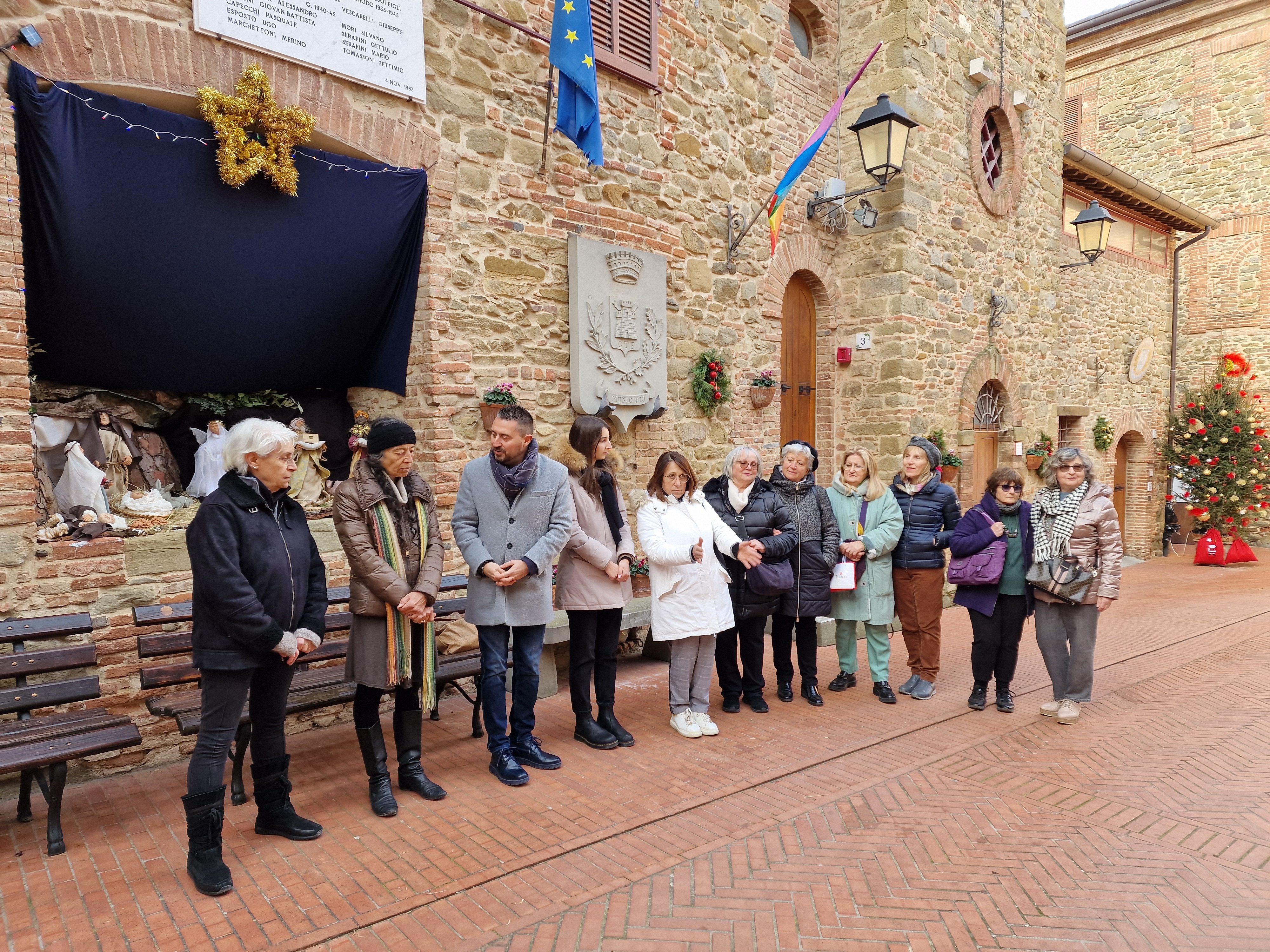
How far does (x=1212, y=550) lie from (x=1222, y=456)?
176 centimetres

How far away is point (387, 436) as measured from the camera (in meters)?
3.77

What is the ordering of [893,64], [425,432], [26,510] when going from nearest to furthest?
[26,510], [425,432], [893,64]

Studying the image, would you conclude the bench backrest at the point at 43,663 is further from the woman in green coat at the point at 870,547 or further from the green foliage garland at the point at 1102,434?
the green foliage garland at the point at 1102,434

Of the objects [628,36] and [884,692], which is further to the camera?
[628,36]

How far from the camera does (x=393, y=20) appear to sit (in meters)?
5.30

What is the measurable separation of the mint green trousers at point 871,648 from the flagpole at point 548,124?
4174 millimetres

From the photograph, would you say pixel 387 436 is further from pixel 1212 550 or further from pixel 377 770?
pixel 1212 550

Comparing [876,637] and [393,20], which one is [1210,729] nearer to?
[876,637]

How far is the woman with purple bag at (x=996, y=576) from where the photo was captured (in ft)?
17.5

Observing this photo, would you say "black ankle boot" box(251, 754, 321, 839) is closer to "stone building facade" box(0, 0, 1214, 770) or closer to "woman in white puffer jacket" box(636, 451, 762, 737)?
"stone building facade" box(0, 0, 1214, 770)

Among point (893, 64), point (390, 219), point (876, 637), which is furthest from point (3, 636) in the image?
point (893, 64)

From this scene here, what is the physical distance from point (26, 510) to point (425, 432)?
7.67ft

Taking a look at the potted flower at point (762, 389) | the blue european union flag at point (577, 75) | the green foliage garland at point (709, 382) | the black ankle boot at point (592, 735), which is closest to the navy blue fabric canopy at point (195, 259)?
the blue european union flag at point (577, 75)

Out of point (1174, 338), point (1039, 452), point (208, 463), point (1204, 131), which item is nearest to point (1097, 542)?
point (208, 463)
